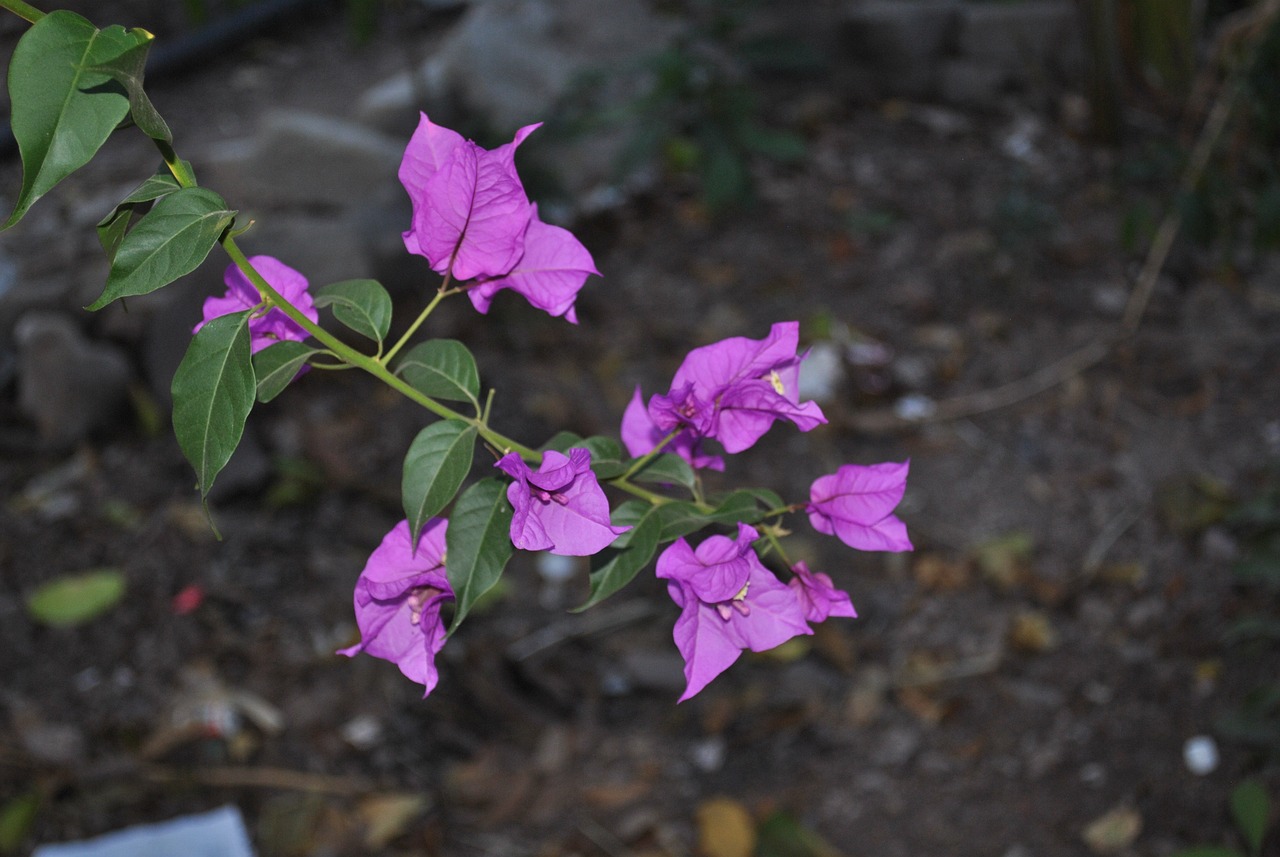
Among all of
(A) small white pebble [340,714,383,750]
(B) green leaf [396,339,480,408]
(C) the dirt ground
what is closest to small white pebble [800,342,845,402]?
(C) the dirt ground

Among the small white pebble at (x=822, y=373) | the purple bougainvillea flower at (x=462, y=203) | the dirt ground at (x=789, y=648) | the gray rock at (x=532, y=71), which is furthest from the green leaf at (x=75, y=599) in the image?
the purple bougainvillea flower at (x=462, y=203)

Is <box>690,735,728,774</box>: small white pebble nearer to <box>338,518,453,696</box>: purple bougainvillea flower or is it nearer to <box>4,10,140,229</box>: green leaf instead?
<box>338,518,453,696</box>: purple bougainvillea flower

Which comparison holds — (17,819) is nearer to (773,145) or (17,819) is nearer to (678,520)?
(678,520)

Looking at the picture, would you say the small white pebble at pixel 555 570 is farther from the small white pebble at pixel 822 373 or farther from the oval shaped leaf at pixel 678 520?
the oval shaped leaf at pixel 678 520

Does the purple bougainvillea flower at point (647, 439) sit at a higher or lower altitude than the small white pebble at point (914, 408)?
higher

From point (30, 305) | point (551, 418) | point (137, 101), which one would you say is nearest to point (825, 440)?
point (551, 418)

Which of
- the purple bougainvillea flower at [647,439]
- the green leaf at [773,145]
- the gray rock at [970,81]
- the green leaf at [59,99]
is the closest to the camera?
the green leaf at [59,99]
